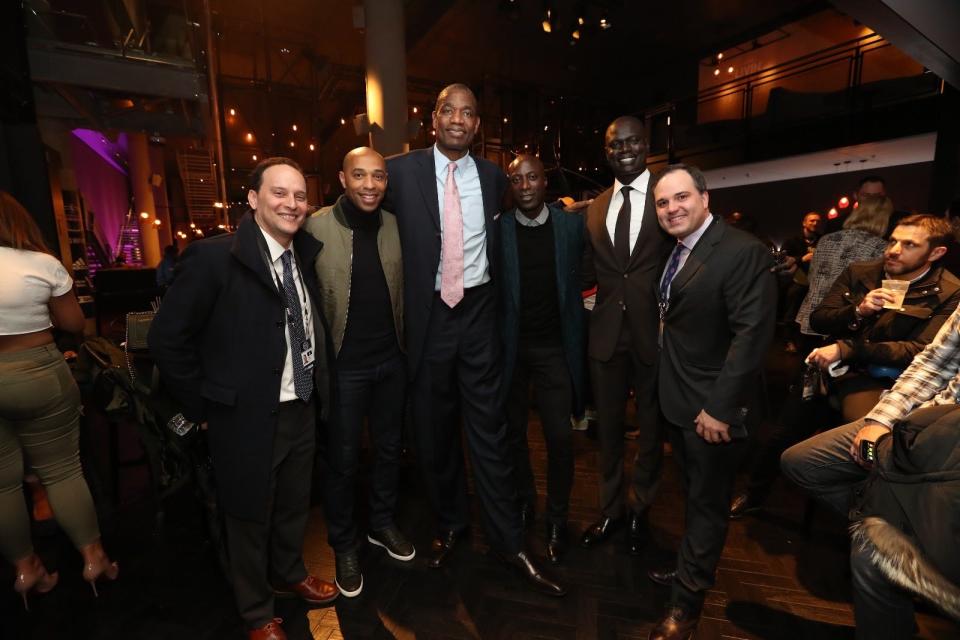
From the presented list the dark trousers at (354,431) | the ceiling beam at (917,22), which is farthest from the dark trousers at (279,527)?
the ceiling beam at (917,22)

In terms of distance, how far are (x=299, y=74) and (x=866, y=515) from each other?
13.5m

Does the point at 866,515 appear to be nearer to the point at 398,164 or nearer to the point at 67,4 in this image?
the point at 398,164

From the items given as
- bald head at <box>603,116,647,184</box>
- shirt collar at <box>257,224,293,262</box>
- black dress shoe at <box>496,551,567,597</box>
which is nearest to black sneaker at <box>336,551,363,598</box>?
black dress shoe at <box>496,551,567,597</box>

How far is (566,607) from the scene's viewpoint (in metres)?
2.20

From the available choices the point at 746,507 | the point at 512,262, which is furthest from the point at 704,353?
the point at 746,507

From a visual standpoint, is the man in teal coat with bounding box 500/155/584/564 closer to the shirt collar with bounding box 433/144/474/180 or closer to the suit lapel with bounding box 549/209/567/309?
the suit lapel with bounding box 549/209/567/309

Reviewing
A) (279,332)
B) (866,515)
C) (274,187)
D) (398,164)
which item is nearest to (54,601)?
(279,332)

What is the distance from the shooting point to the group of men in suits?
179cm

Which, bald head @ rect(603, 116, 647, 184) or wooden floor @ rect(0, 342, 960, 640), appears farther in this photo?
bald head @ rect(603, 116, 647, 184)

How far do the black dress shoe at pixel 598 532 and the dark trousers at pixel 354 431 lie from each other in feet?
3.76

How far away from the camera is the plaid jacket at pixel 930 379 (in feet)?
5.85

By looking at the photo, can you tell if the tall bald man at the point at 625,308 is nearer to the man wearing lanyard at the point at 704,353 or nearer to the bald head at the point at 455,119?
the man wearing lanyard at the point at 704,353

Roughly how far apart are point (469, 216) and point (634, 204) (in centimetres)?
83

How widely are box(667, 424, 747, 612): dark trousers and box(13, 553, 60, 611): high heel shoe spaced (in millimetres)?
3022
